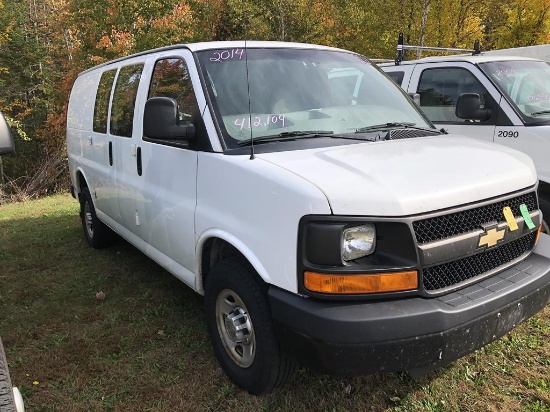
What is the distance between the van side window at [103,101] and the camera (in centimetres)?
471

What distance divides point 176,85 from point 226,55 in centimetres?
44

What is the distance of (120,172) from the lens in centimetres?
430

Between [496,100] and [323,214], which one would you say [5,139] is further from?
[496,100]

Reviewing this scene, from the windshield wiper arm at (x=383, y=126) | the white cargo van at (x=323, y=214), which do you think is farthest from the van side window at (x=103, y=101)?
the windshield wiper arm at (x=383, y=126)

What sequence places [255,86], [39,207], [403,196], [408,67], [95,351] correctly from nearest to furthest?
[403,196]
[255,86]
[95,351]
[408,67]
[39,207]

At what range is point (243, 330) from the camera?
9.01 ft

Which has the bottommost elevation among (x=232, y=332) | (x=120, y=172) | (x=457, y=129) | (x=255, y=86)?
(x=232, y=332)

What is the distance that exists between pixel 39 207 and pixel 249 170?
29.9 feet

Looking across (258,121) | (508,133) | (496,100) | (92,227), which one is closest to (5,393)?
(258,121)

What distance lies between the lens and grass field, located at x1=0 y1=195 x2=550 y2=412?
9.05 ft

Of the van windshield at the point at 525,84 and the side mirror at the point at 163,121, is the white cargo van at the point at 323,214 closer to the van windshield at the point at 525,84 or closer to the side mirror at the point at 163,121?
the side mirror at the point at 163,121

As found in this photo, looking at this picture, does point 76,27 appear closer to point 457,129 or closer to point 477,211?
point 457,129

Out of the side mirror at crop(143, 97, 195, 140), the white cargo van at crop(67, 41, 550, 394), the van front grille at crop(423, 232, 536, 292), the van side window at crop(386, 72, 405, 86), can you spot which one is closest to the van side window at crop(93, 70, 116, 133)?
the white cargo van at crop(67, 41, 550, 394)

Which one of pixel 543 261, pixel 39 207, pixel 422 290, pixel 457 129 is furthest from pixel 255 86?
pixel 39 207
